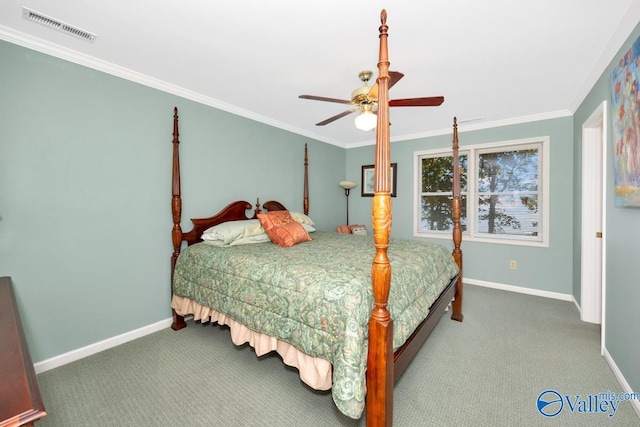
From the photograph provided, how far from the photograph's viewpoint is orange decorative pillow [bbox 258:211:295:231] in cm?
313

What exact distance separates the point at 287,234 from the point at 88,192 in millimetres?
1782

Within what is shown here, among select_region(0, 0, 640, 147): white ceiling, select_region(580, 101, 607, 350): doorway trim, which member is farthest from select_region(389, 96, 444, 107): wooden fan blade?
select_region(580, 101, 607, 350): doorway trim

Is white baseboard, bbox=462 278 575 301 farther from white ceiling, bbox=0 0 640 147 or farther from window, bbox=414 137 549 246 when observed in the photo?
white ceiling, bbox=0 0 640 147

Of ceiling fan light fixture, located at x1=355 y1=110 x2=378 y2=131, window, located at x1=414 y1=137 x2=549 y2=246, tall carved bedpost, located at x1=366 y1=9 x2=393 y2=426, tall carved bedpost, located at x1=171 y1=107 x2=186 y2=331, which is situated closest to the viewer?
tall carved bedpost, located at x1=366 y1=9 x2=393 y2=426

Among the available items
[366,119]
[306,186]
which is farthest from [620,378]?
[306,186]

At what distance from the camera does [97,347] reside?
2.38 meters

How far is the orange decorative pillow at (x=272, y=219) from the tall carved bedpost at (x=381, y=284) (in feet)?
6.29

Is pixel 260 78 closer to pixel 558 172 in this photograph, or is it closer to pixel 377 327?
pixel 377 327

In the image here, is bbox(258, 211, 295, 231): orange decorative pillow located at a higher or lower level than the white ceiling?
lower

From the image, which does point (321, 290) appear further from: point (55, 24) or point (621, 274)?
point (55, 24)

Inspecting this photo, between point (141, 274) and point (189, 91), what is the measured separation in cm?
196

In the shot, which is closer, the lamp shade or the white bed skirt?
the white bed skirt

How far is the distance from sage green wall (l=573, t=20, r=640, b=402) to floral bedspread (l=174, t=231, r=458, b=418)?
1.16 meters

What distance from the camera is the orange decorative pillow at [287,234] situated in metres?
2.93
